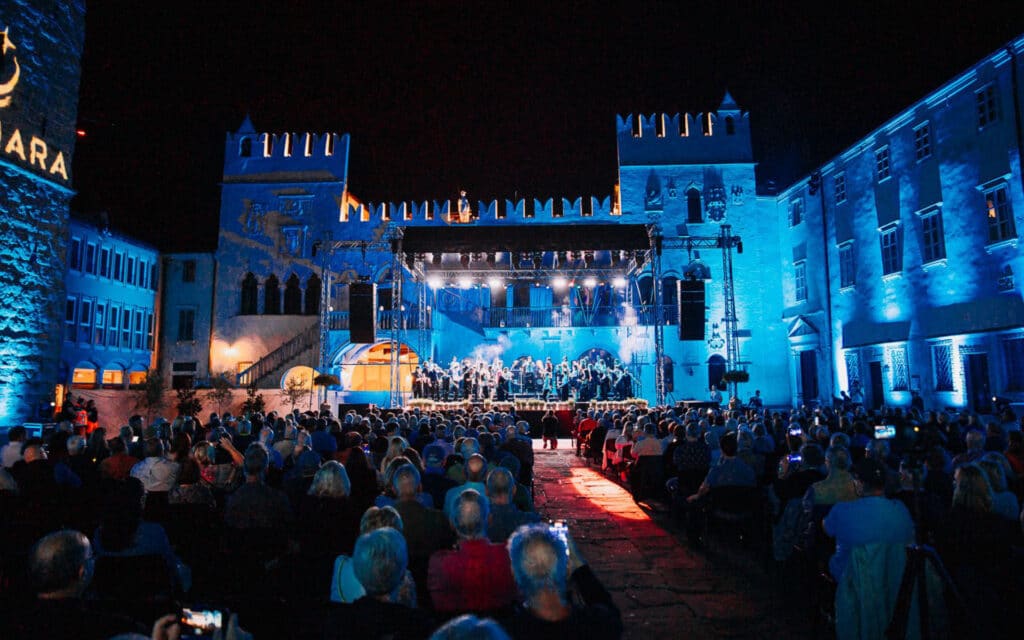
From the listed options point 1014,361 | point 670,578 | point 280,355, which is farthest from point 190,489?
point 280,355

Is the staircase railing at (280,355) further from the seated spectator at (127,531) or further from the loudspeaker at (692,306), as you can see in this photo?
the seated spectator at (127,531)

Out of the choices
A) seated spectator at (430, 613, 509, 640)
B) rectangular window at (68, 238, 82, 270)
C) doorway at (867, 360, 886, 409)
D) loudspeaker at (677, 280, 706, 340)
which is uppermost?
rectangular window at (68, 238, 82, 270)

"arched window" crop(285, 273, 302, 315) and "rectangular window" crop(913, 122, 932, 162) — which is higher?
"rectangular window" crop(913, 122, 932, 162)

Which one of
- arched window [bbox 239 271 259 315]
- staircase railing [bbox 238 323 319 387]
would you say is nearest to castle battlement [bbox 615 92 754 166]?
staircase railing [bbox 238 323 319 387]

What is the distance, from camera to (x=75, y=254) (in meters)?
21.9

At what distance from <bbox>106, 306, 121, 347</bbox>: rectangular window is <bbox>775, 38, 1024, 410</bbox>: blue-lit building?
2660 centimetres

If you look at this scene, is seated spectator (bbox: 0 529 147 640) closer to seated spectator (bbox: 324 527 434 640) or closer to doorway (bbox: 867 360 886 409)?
seated spectator (bbox: 324 527 434 640)

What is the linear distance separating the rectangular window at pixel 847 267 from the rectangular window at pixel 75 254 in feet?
88.6

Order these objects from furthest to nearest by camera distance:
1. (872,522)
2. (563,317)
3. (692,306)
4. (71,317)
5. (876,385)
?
(563,317) < (71,317) < (876,385) < (692,306) < (872,522)

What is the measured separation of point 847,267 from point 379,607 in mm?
22281

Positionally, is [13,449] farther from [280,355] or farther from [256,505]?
[280,355]

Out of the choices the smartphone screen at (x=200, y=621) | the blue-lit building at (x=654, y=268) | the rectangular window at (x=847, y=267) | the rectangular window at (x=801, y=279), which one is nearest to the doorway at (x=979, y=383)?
the blue-lit building at (x=654, y=268)

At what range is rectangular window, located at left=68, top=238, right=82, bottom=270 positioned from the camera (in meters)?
→ 21.6

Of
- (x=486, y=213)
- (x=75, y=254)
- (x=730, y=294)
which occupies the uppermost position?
(x=486, y=213)
